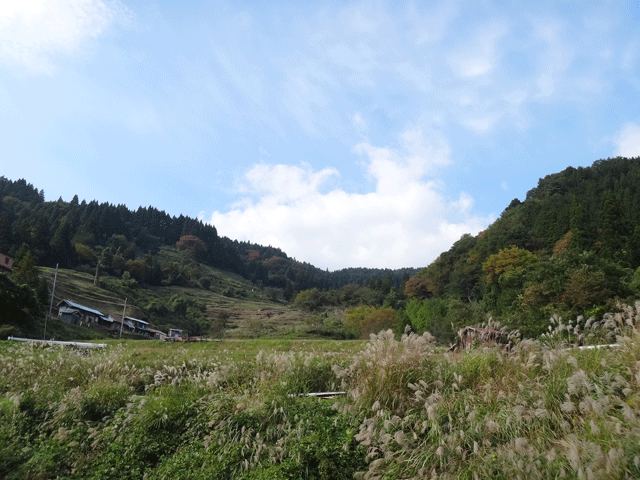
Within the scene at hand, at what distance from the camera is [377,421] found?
4824 millimetres

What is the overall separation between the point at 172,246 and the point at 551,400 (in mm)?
145578

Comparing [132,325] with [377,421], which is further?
[132,325]

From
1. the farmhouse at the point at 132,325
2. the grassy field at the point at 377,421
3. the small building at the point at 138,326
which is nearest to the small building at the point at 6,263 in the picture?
the farmhouse at the point at 132,325

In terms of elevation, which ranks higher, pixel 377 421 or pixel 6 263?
pixel 6 263

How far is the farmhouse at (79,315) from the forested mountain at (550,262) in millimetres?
43433

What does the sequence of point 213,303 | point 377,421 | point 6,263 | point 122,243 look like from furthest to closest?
point 122,243 → point 213,303 → point 6,263 → point 377,421

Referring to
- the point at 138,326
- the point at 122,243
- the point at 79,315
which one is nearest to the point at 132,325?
the point at 138,326

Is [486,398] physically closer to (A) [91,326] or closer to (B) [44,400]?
(B) [44,400]

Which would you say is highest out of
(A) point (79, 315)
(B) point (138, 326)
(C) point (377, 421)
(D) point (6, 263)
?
(D) point (6, 263)

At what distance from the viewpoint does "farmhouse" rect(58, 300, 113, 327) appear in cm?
5250

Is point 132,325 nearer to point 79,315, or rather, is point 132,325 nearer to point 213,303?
point 79,315

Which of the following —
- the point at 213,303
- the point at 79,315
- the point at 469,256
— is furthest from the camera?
the point at 213,303

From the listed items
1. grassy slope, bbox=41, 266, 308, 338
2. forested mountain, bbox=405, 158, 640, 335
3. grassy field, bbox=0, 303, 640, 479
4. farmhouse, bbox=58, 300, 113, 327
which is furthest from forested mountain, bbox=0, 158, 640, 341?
grassy field, bbox=0, 303, 640, 479

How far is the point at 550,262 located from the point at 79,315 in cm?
5464
